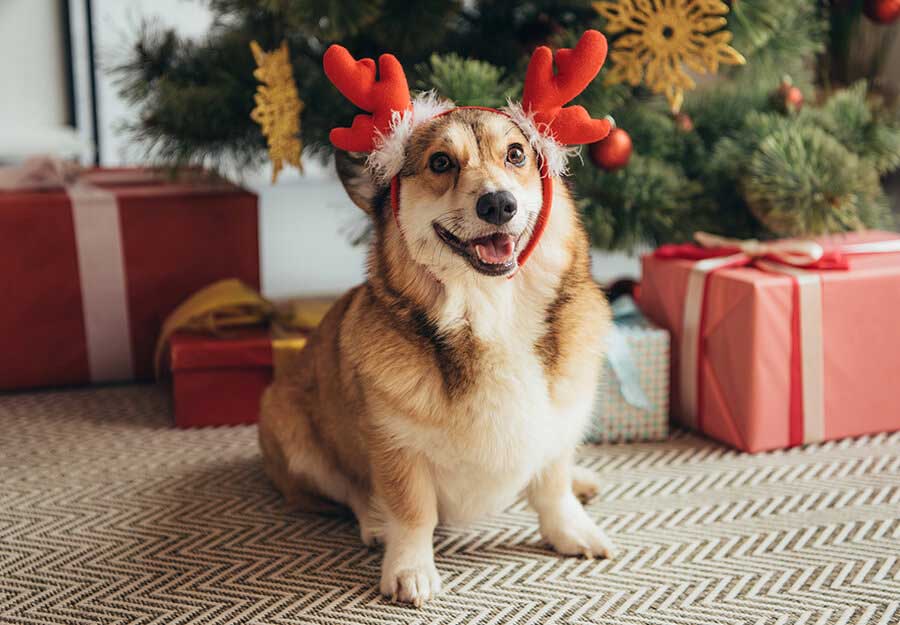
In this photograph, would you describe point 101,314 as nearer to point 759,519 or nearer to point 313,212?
point 759,519

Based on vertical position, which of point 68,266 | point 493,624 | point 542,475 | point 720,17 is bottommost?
point 493,624

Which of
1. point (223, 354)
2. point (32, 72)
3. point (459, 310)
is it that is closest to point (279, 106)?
point (223, 354)

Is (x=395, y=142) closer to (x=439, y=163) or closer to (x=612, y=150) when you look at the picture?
(x=439, y=163)

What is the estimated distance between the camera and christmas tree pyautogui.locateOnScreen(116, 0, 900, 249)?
158 cm

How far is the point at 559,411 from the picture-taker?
3.92 feet

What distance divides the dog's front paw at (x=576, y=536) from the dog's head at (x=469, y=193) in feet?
1.24

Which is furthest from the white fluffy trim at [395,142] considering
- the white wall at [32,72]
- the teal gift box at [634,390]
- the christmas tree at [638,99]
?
the white wall at [32,72]

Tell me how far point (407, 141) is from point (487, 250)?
0.17m

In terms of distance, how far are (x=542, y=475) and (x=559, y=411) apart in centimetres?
12

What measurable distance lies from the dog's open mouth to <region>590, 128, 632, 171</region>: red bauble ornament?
0.57m

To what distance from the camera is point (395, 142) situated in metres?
1.14

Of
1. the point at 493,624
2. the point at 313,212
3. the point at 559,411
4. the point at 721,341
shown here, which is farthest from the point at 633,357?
the point at 313,212

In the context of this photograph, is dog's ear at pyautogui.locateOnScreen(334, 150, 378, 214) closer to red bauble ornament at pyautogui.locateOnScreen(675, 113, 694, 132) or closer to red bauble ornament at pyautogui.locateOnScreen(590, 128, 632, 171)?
red bauble ornament at pyautogui.locateOnScreen(590, 128, 632, 171)

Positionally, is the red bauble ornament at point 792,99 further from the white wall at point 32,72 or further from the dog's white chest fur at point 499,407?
the white wall at point 32,72
